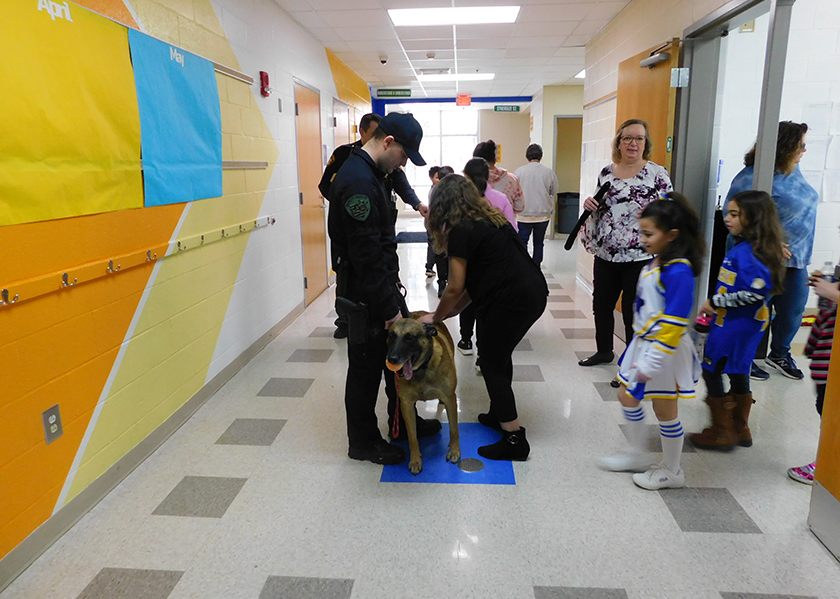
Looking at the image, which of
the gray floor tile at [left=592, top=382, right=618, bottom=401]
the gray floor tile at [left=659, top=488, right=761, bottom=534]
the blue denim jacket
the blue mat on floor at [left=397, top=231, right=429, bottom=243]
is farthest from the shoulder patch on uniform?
the blue mat on floor at [left=397, top=231, right=429, bottom=243]

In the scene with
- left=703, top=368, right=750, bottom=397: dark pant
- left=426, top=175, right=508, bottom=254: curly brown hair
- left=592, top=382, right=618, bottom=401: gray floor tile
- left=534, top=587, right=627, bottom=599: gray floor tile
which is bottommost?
left=534, top=587, right=627, bottom=599: gray floor tile

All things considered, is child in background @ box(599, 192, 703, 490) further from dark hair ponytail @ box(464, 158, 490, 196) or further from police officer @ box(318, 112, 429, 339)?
police officer @ box(318, 112, 429, 339)

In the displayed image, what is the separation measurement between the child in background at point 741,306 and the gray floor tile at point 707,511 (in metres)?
0.44

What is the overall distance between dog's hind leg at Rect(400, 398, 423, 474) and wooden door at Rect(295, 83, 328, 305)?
10.7ft

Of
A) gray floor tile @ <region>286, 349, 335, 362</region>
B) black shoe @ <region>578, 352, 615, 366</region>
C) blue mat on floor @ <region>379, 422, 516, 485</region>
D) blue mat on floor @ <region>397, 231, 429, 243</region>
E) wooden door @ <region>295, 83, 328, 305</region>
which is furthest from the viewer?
blue mat on floor @ <region>397, 231, 429, 243</region>

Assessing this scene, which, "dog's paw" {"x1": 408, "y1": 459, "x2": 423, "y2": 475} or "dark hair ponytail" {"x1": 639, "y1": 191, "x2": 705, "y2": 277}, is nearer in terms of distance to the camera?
"dark hair ponytail" {"x1": 639, "y1": 191, "x2": 705, "y2": 277}

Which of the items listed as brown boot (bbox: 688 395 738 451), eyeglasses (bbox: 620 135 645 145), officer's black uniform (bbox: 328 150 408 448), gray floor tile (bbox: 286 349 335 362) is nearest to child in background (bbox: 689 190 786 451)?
brown boot (bbox: 688 395 738 451)

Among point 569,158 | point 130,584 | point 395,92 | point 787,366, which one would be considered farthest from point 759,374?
point 569,158

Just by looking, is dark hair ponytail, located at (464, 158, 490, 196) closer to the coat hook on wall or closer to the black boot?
the black boot

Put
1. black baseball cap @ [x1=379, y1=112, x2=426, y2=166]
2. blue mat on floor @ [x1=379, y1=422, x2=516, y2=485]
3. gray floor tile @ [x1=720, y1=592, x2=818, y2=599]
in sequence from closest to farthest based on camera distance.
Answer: gray floor tile @ [x1=720, y1=592, x2=818, y2=599] → black baseball cap @ [x1=379, y1=112, x2=426, y2=166] → blue mat on floor @ [x1=379, y1=422, x2=516, y2=485]

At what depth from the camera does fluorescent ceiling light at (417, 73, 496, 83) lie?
894cm

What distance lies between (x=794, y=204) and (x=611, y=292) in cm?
115

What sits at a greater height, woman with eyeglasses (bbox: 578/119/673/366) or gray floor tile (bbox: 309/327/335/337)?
woman with eyeglasses (bbox: 578/119/673/366)

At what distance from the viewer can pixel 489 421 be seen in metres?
2.81
